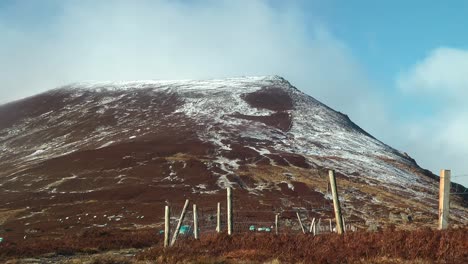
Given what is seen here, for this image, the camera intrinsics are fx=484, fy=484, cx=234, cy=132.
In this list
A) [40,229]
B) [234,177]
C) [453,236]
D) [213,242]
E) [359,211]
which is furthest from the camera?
[234,177]

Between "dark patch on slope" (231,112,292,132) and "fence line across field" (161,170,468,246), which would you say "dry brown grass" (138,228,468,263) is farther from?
"dark patch on slope" (231,112,292,132)

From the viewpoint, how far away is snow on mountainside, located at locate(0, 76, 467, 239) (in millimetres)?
97500

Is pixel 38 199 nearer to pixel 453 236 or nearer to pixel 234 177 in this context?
pixel 234 177

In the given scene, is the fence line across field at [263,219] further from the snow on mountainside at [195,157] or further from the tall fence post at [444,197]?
the snow on mountainside at [195,157]

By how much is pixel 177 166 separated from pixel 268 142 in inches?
1414

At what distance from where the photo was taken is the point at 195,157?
121 m

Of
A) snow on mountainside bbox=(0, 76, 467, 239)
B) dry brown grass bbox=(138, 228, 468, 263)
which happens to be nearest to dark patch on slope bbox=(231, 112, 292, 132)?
snow on mountainside bbox=(0, 76, 467, 239)

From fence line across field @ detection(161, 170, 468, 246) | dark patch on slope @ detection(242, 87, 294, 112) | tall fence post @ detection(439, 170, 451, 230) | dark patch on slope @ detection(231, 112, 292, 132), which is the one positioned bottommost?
fence line across field @ detection(161, 170, 468, 246)

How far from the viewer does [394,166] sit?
13988 centimetres

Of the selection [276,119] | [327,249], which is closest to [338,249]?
[327,249]

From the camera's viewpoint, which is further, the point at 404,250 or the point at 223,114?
the point at 223,114

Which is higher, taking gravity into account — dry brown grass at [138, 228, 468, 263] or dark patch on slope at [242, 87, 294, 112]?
dark patch on slope at [242, 87, 294, 112]

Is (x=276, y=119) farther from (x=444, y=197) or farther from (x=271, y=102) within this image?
(x=444, y=197)

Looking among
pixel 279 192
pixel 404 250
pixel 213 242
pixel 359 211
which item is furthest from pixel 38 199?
pixel 404 250
